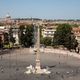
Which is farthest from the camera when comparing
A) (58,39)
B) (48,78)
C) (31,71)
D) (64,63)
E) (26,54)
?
(58,39)

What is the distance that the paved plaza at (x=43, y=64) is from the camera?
45.2 meters

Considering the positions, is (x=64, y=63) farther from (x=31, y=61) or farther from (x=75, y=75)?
(x=75, y=75)

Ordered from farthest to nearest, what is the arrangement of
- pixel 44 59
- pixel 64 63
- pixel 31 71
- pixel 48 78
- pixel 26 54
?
pixel 26 54 → pixel 44 59 → pixel 64 63 → pixel 31 71 → pixel 48 78

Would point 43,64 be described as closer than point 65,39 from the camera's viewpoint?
Yes

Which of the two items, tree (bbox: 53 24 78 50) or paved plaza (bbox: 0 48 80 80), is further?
tree (bbox: 53 24 78 50)

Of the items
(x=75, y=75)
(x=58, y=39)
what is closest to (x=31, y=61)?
(x=75, y=75)

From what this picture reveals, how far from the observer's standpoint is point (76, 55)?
213 ft

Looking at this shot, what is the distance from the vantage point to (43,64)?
55969 millimetres

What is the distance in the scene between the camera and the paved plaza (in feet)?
148

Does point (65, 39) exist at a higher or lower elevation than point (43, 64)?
higher

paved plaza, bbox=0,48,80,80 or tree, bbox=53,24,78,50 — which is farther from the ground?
tree, bbox=53,24,78,50

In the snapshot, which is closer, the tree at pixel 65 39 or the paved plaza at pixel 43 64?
the paved plaza at pixel 43 64

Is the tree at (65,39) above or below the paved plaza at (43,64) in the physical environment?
above

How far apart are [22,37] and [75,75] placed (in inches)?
1338
